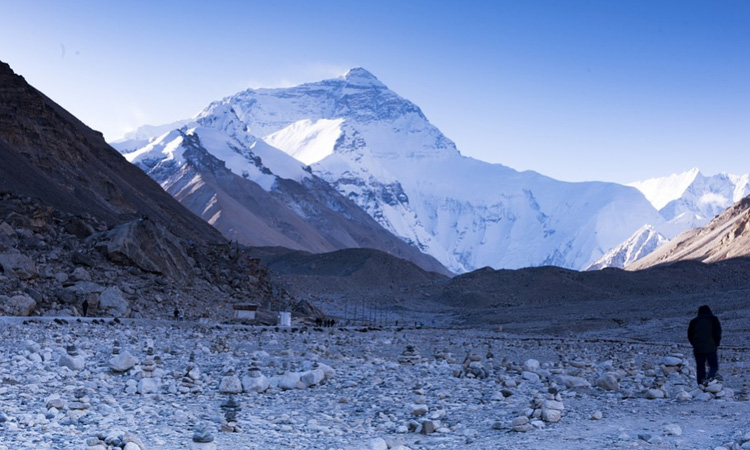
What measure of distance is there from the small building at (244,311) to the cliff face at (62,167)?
440 inches

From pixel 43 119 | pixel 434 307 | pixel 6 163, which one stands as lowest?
pixel 434 307

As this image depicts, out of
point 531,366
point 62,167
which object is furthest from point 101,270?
point 62,167

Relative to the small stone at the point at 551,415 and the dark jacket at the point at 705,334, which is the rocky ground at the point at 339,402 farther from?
the dark jacket at the point at 705,334

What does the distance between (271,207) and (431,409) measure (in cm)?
16680

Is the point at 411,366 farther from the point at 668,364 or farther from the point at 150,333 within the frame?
the point at 150,333

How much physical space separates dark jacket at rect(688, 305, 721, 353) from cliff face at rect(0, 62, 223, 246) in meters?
31.6

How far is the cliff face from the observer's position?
143 feet

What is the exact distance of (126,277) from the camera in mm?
32406

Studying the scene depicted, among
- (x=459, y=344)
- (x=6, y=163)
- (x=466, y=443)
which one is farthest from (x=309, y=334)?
(x=6, y=163)

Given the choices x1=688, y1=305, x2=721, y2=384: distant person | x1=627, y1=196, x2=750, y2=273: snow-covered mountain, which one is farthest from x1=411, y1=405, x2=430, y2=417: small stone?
x1=627, y1=196, x2=750, y2=273: snow-covered mountain

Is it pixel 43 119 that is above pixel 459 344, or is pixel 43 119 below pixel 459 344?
above

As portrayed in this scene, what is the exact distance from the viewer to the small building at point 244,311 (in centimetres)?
3366

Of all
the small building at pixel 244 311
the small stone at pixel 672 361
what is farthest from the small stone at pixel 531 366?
the small building at pixel 244 311

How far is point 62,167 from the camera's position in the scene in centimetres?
5519
